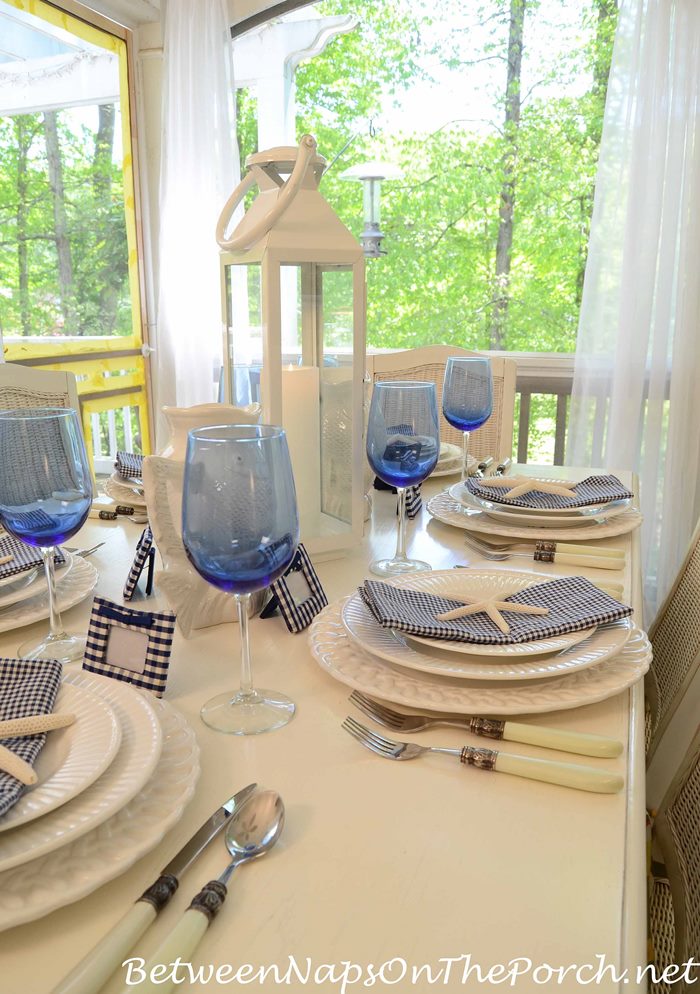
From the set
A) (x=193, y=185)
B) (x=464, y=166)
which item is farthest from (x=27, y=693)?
(x=464, y=166)

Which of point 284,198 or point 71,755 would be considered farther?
point 284,198

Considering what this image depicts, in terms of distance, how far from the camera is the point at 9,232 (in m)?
3.09

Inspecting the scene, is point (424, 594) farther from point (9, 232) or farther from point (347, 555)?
point (9, 232)

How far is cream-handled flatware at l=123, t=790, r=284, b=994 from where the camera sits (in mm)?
414

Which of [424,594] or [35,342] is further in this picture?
[35,342]

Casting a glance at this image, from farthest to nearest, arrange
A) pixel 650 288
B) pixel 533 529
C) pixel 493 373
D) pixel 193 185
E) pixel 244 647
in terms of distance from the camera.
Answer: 1. pixel 193 185
2. pixel 650 288
3. pixel 493 373
4. pixel 533 529
5. pixel 244 647

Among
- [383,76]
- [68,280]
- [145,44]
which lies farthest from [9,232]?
[383,76]

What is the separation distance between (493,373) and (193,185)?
2.02 metres

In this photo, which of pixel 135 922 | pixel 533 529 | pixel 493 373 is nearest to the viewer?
pixel 135 922

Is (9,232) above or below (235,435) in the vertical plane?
above

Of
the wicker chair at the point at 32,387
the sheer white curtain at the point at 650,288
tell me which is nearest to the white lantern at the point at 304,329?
the wicker chair at the point at 32,387

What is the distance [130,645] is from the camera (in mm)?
725

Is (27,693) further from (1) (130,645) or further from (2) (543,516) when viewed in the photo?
(2) (543,516)

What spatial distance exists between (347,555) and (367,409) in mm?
213
